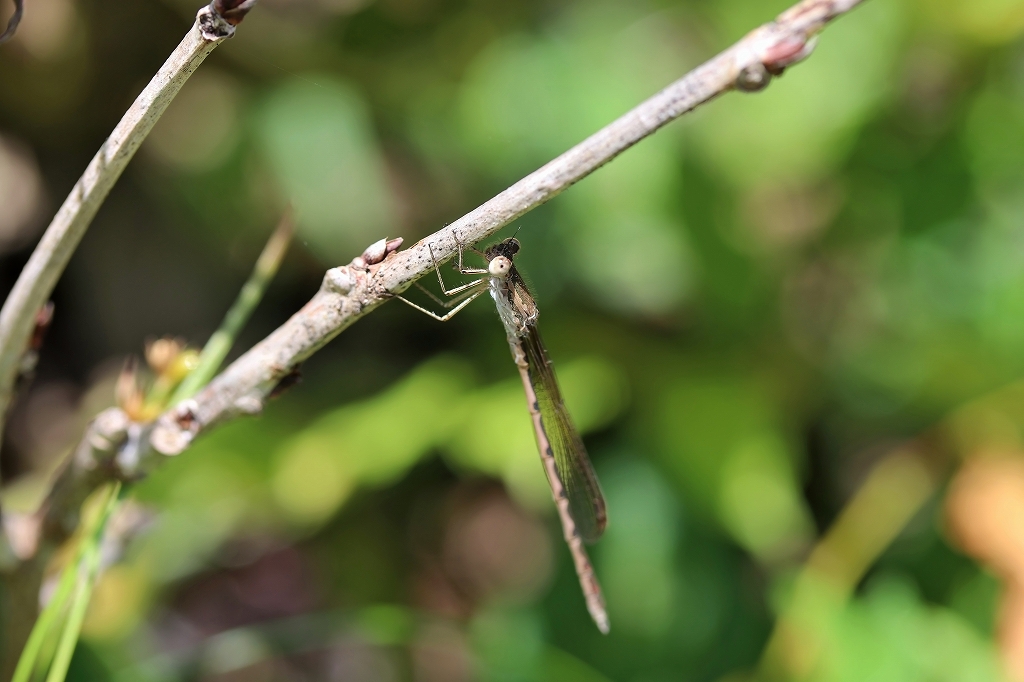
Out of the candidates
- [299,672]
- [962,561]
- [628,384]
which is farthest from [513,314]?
[962,561]

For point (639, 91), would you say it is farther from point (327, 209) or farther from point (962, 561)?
point (962, 561)

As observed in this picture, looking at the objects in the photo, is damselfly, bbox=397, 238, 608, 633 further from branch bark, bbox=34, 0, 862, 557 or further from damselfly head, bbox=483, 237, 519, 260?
branch bark, bbox=34, 0, 862, 557

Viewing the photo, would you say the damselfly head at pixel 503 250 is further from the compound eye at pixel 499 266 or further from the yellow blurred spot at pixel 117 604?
the yellow blurred spot at pixel 117 604

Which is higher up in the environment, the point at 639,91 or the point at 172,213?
the point at 172,213

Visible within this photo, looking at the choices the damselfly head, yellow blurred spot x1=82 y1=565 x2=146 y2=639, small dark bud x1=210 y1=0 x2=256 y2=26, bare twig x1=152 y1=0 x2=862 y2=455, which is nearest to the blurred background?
yellow blurred spot x1=82 y1=565 x2=146 y2=639

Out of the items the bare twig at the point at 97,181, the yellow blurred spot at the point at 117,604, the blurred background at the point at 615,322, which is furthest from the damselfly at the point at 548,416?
the yellow blurred spot at the point at 117,604
